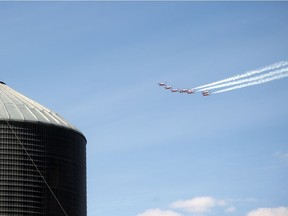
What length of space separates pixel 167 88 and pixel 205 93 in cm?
5075

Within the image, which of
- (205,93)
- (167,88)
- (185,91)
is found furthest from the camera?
(167,88)

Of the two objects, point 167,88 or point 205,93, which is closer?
point 205,93

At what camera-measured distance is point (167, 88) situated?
191 m

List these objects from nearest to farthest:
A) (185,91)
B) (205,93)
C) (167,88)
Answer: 1. (205,93)
2. (185,91)
3. (167,88)

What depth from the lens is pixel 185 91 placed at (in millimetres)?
168250

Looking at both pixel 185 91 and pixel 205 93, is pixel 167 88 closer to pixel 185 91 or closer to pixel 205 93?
pixel 185 91

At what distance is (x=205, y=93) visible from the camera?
140875 mm

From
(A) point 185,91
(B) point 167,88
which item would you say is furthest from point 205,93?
(B) point 167,88

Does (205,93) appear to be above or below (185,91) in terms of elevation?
below

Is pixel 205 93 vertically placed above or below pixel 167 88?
below

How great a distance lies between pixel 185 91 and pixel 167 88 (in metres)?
23.3
